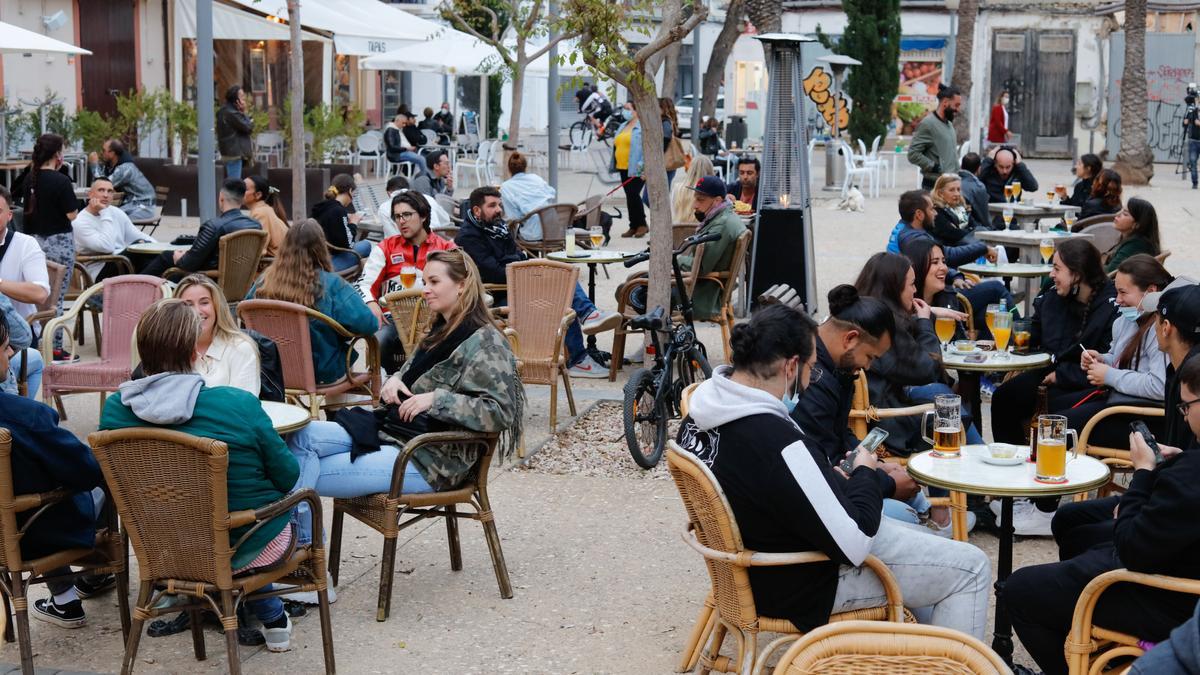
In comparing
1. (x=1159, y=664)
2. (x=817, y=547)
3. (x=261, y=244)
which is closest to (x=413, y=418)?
(x=817, y=547)

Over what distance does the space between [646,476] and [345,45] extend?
640 inches

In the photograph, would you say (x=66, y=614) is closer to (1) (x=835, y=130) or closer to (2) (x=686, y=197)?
(2) (x=686, y=197)

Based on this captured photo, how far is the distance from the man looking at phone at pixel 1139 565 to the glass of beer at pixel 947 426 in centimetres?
59

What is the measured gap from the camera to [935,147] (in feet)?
45.8

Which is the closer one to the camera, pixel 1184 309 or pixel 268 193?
pixel 1184 309

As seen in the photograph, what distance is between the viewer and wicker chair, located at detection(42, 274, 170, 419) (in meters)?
7.39

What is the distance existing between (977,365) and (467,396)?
2595 mm

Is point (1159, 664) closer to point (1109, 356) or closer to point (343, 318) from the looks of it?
point (1109, 356)

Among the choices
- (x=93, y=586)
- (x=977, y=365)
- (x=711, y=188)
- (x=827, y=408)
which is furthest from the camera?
(x=711, y=188)

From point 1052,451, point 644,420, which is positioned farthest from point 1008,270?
point 1052,451

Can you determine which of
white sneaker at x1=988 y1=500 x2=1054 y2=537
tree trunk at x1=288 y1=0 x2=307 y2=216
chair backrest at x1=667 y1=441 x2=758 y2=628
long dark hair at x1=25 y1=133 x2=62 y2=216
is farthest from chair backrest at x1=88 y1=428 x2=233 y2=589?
tree trunk at x1=288 y1=0 x2=307 y2=216

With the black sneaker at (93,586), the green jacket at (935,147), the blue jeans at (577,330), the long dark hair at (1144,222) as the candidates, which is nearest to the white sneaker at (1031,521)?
the long dark hair at (1144,222)

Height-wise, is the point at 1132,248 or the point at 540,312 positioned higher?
the point at 1132,248

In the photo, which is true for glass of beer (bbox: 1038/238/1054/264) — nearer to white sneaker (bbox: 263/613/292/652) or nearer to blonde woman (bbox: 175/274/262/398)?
blonde woman (bbox: 175/274/262/398)
